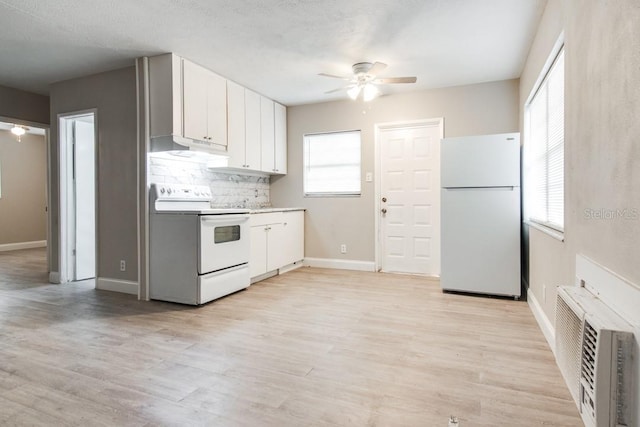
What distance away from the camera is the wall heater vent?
1089 millimetres

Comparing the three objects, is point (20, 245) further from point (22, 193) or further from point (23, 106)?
point (23, 106)

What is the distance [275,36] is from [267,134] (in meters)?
1.96

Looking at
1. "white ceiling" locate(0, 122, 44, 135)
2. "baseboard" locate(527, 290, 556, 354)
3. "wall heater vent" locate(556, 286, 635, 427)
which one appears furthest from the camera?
"white ceiling" locate(0, 122, 44, 135)

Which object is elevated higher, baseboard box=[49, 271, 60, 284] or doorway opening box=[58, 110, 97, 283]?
doorway opening box=[58, 110, 97, 283]

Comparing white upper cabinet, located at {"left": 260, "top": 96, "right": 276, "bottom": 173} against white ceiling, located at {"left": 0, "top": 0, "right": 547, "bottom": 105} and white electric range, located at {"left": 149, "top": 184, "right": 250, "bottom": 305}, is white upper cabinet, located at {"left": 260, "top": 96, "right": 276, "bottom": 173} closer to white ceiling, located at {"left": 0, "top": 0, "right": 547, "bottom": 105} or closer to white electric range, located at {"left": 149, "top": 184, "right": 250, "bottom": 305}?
white ceiling, located at {"left": 0, "top": 0, "right": 547, "bottom": 105}

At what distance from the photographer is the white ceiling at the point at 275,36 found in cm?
262

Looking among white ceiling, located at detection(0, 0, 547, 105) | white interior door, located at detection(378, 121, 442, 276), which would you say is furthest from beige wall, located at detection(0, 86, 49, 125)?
white interior door, located at detection(378, 121, 442, 276)

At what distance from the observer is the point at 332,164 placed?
206 inches

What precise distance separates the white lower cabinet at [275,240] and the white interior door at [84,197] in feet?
6.79

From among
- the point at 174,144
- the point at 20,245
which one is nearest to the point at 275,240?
the point at 174,144

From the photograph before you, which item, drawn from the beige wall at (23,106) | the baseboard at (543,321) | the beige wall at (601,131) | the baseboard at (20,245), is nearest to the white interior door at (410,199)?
the baseboard at (543,321)

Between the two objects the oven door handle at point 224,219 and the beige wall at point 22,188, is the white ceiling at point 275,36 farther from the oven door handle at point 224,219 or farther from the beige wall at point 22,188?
the beige wall at point 22,188

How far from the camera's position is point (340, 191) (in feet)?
17.0

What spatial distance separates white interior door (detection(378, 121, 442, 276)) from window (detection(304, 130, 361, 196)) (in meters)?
0.42
